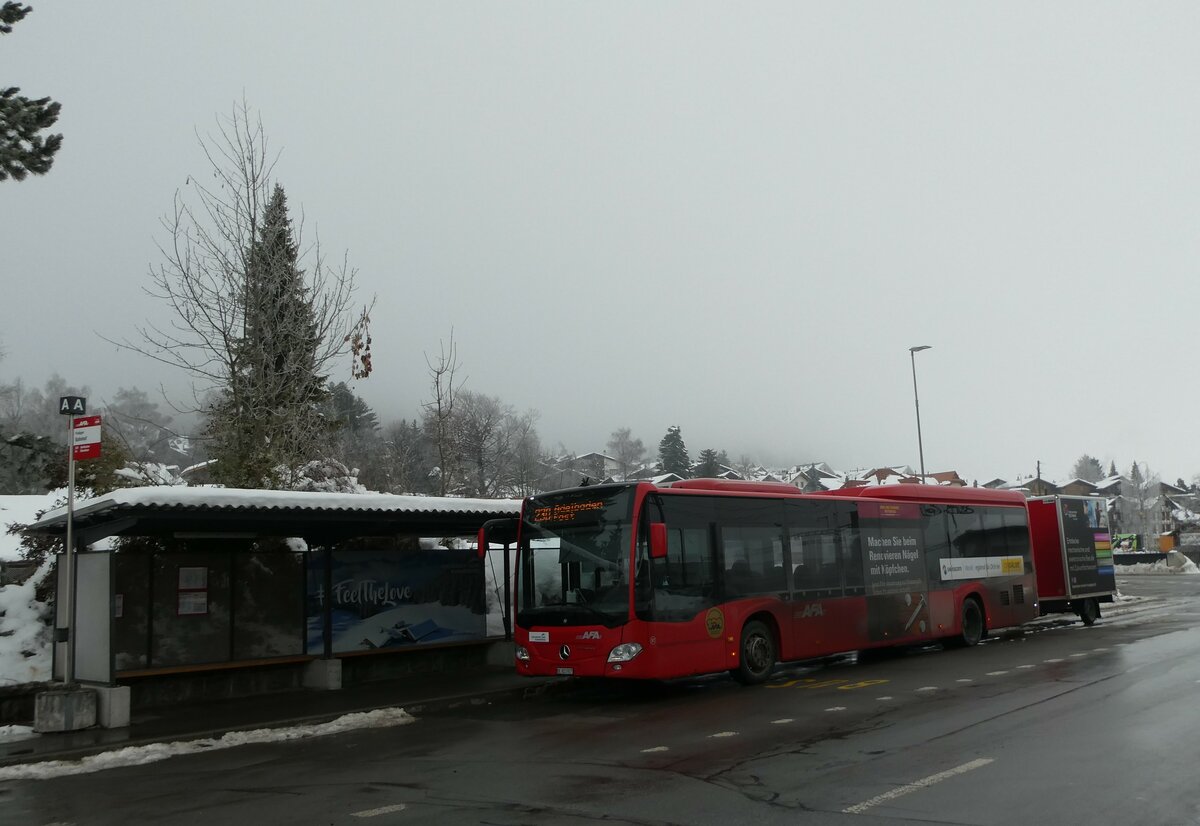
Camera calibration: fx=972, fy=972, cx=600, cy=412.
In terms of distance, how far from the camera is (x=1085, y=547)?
25.5m

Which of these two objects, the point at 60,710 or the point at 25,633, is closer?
the point at 60,710

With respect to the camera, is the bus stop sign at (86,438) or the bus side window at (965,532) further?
the bus side window at (965,532)

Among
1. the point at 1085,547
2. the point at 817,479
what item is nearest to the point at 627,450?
the point at 817,479

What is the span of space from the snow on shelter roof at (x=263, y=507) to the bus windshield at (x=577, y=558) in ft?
6.06

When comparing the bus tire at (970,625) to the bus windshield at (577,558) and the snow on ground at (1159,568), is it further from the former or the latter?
the snow on ground at (1159,568)

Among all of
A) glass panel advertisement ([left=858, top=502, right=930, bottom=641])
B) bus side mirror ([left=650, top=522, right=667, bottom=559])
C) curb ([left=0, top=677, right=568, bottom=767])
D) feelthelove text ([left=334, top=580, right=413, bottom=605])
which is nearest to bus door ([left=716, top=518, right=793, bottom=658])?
bus side mirror ([left=650, top=522, right=667, bottom=559])

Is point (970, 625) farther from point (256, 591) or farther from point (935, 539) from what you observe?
point (256, 591)

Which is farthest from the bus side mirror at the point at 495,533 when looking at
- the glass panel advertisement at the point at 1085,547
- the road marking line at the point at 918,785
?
the glass panel advertisement at the point at 1085,547

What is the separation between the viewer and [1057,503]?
2503cm

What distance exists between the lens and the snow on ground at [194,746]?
34.1 ft

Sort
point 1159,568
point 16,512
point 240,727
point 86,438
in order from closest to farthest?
point 240,727 → point 86,438 → point 16,512 → point 1159,568

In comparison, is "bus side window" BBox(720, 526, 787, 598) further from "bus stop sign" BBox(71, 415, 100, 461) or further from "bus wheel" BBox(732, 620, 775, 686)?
"bus stop sign" BBox(71, 415, 100, 461)

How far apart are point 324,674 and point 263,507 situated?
4.25m

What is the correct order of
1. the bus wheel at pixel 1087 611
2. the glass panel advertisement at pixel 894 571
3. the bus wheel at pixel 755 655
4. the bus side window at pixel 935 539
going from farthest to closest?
the bus wheel at pixel 1087 611 < the bus side window at pixel 935 539 < the glass panel advertisement at pixel 894 571 < the bus wheel at pixel 755 655
